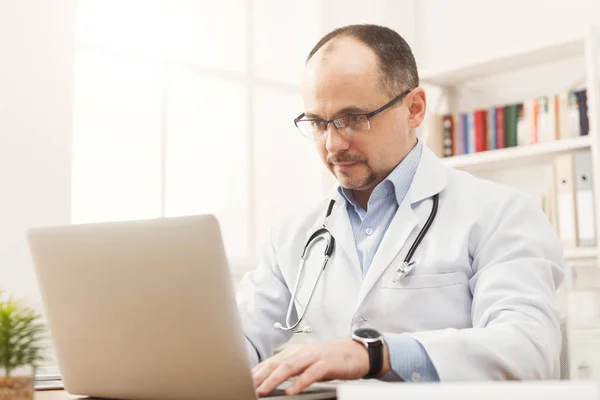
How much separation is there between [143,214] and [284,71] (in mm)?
1024

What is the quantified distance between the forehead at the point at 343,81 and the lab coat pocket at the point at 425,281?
1.22 ft

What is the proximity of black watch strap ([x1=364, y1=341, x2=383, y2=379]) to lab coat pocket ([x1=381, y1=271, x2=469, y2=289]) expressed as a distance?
0.40 meters

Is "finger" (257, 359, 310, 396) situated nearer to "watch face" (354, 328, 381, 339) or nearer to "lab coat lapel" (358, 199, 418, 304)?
"watch face" (354, 328, 381, 339)

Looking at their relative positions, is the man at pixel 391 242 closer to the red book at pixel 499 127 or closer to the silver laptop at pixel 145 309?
the silver laptop at pixel 145 309

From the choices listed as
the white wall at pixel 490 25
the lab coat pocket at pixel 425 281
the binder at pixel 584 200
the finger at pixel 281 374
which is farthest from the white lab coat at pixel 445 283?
the white wall at pixel 490 25

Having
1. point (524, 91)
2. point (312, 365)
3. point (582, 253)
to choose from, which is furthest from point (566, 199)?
point (312, 365)

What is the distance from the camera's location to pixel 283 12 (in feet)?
12.0

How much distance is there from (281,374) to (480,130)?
2.53 metres

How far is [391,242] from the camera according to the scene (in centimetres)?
152

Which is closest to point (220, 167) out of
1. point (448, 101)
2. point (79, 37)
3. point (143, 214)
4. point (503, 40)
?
point (143, 214)

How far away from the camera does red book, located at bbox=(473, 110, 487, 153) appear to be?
3303 mm

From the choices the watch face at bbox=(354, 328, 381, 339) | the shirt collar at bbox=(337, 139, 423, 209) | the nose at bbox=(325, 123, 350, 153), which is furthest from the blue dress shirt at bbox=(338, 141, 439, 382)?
the watch face at bbox=(354, 328, 381, 339)

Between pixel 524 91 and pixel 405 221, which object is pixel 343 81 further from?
pixel 524 91

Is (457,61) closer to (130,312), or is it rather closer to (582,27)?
(582,27)
